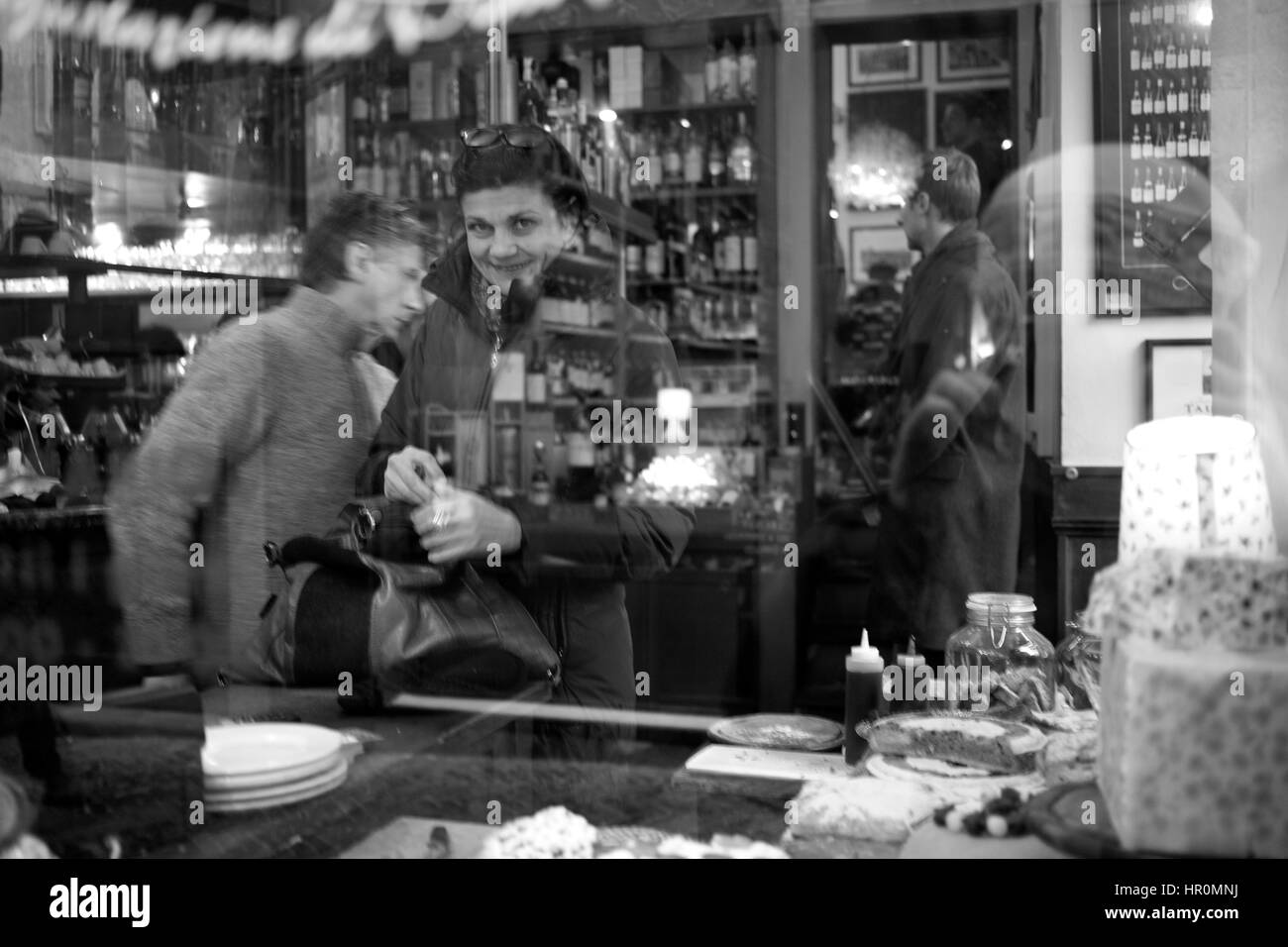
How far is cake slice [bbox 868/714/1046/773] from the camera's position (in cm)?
151

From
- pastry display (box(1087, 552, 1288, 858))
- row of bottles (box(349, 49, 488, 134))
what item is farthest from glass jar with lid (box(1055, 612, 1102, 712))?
row of bottles (box(349, 49, 488, 134))

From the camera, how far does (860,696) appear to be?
166 cm

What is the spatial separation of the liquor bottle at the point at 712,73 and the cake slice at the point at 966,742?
3377mm

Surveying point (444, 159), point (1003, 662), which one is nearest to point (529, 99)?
point (444, 159)

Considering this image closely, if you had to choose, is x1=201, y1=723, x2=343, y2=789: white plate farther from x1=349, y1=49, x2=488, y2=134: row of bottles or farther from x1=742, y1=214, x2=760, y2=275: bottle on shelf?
x1=349, y1=49, x2=488, y2=134: row of bottles

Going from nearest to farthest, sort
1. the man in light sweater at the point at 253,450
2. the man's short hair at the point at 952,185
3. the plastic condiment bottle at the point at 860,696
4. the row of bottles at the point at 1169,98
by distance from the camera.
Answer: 1. the plastic condiment bottle at the point at 860,696
2. the man in light sweater at the point at 253,450
3. the row of bottles at the point at 1169,98
4. the man's short hair at the point at 952,185

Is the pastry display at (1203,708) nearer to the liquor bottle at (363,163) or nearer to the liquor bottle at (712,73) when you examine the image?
the liquor bottle at (712,73)

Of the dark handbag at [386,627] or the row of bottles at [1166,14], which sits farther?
the row of bottles at [1166,14]

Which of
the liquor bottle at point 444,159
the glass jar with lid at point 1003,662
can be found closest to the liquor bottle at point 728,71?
the liquor bottle at point 444,159

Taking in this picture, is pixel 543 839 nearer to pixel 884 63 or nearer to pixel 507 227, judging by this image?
pixel 507 227

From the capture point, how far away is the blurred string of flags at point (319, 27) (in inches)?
179

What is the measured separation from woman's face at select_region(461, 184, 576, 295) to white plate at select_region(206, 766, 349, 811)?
1.21 meters

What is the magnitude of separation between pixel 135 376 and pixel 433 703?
10.1 feet
